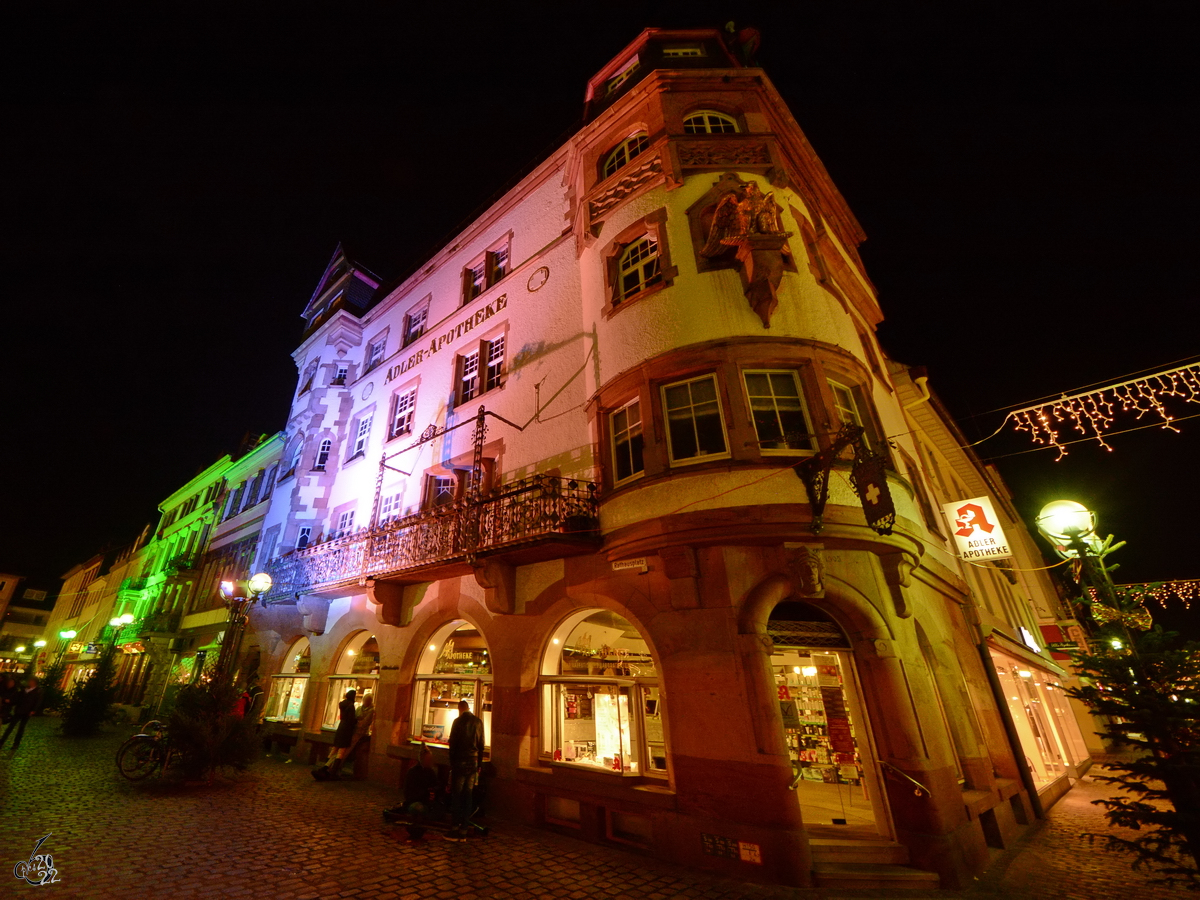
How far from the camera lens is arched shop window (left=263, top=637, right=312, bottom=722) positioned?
51.0 feet

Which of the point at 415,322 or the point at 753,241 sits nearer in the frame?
the point at 753,241

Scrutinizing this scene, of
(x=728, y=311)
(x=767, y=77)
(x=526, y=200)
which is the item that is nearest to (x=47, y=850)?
(x=728, y=311)

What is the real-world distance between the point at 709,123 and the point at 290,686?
20.3 m

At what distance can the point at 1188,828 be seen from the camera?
5621 millimetres

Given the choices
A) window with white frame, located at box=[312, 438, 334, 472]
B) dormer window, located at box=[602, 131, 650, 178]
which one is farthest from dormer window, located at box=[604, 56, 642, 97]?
window with white frame, located at box=[312, 438, 334, 472]

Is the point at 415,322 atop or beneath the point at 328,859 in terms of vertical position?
atop

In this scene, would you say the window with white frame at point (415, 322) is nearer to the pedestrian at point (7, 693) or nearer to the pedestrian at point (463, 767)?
the pedestrian at point (463, 767)

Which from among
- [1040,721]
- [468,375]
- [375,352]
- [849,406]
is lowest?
[1040,721]

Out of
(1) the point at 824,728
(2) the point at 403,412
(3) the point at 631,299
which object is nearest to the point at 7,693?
(2) the point at 403,412

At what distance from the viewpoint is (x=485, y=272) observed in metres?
17.0

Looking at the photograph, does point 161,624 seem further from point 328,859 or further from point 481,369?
point 328,859

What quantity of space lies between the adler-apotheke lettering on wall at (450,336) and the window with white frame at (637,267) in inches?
191

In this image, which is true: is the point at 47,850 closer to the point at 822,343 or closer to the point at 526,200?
the point at 822,343

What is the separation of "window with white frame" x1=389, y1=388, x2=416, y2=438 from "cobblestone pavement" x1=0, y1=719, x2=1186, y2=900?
1019 cm
